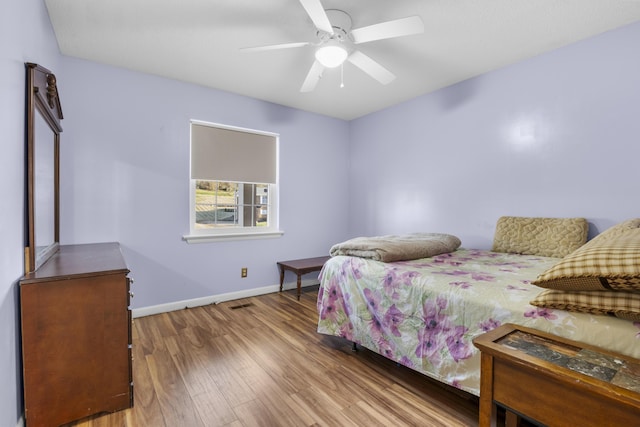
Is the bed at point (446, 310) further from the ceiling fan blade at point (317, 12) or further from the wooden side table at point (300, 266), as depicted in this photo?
the ceiling fan blade at point (317, 12)

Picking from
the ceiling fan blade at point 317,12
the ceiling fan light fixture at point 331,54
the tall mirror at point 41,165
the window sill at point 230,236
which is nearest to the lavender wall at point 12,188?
the tall mirror at point 41,165

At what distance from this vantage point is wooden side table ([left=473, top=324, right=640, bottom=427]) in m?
0.79

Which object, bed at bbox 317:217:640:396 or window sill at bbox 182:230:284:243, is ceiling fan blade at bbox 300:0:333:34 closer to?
bed at bbox 317:217:640:396

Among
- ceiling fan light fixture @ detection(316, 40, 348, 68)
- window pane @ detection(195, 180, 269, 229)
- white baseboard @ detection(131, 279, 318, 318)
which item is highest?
ceiling fan light fixture @ detection(316, 40, 348, 68)

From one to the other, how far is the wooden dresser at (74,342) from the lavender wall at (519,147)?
305 centimetres

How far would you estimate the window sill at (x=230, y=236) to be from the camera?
325 centimetres

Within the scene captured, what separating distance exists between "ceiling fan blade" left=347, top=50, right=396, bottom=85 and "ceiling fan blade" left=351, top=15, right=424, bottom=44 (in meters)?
0.21

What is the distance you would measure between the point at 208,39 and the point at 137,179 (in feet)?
4.89

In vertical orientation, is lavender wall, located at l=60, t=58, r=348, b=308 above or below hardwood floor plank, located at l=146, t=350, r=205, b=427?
above

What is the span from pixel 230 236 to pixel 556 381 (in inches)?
123

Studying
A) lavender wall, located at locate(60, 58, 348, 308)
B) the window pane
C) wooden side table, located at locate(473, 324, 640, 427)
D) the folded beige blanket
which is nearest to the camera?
wooden side table, located at locate(473, 324, 640, 427)

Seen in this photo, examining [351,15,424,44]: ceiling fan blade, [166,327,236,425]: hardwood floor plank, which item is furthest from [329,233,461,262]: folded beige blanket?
[351,15,424,44]: ceiling fan blade

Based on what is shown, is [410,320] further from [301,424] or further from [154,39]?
[154,39]

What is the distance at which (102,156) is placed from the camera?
279cm
